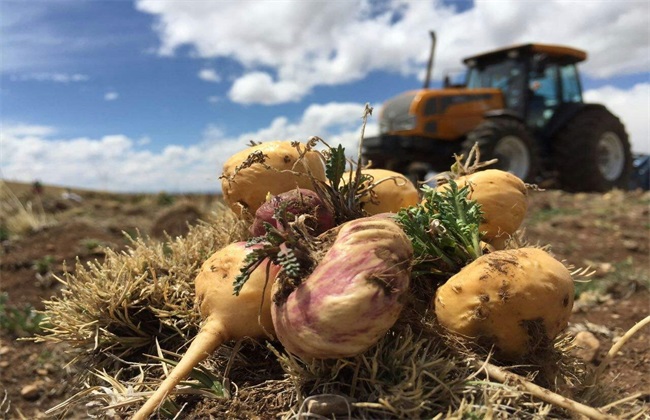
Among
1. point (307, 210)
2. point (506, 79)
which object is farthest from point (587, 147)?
point (307, 210)

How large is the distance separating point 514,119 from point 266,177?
9.40 meters

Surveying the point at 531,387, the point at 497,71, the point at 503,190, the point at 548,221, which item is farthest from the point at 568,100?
the point at 531,387

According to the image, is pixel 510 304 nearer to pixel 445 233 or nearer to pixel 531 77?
pixel 445 233

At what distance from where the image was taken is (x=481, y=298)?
1.61 meters

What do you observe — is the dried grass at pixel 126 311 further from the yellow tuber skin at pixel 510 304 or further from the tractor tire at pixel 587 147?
the tractor tire at pixel 587 147

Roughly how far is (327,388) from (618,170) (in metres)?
12.7

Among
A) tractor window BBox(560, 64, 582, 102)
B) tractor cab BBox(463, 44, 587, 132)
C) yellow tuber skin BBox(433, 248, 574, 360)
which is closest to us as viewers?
yellow tuber skin BBox(433, 248, 574, 360)

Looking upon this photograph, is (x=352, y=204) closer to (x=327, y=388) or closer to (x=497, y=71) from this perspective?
(x=327, y=388)

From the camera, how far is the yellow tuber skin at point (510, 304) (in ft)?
5.27

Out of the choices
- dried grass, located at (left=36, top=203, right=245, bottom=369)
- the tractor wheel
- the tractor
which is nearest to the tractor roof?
the tractor

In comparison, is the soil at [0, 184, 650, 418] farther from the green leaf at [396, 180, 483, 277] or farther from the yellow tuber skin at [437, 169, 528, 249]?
the green leaf at [396, 180, 483, 277]

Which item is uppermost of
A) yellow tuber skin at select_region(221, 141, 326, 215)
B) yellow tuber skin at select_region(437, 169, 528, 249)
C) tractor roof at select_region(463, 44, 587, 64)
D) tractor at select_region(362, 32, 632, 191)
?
tractor roof at select_region(463, 44, 587, 64)

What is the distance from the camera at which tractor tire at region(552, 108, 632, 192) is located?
10.6m

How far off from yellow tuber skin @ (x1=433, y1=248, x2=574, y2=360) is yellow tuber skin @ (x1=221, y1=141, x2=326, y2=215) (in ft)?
2.42
